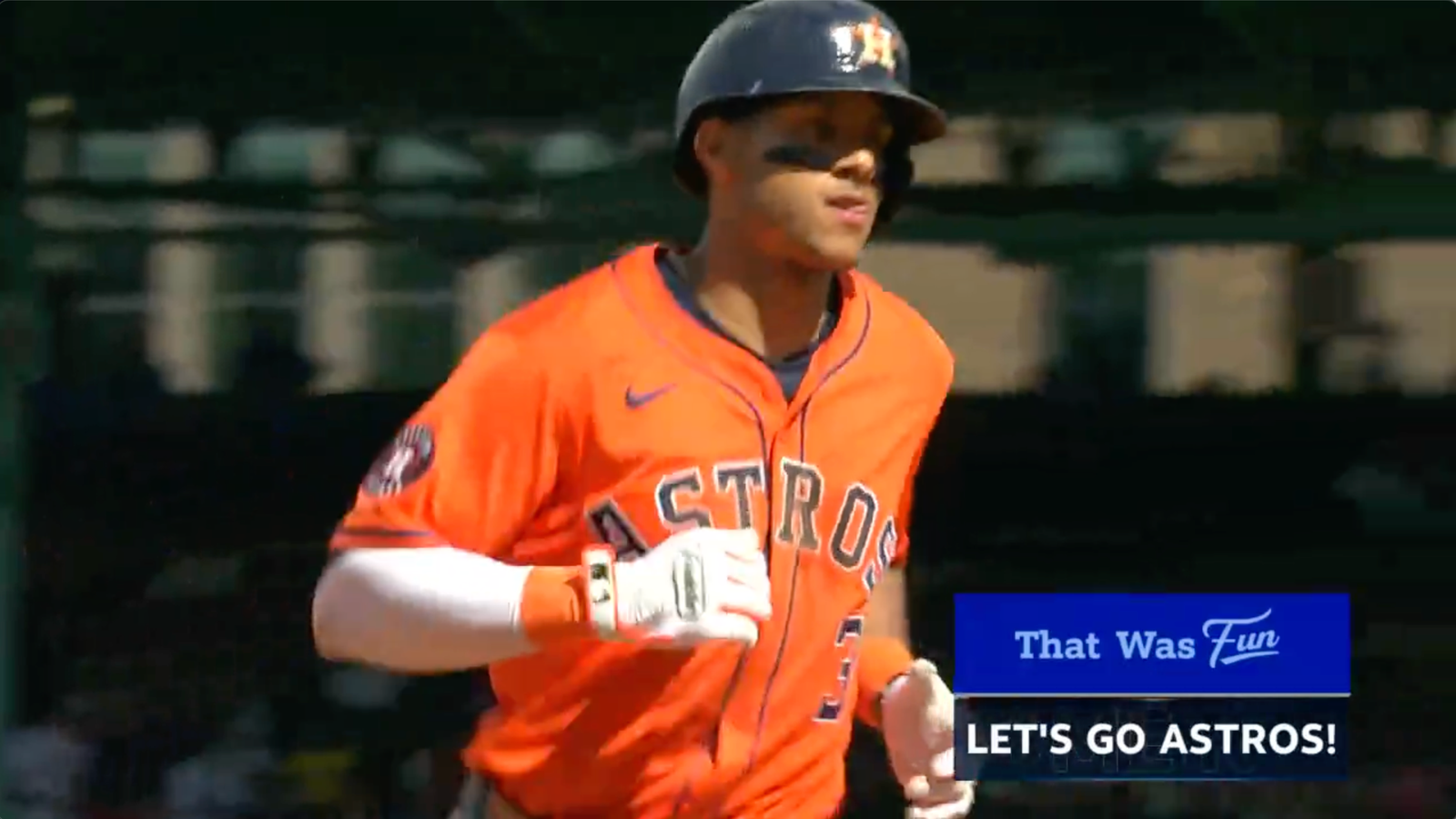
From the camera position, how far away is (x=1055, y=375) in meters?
2.35

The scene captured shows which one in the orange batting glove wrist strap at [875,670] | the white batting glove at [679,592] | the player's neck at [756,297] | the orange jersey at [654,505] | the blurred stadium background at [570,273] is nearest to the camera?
the white batting glove at [679,592]

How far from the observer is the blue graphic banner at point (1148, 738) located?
2.36m

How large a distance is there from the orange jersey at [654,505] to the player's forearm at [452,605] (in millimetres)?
34

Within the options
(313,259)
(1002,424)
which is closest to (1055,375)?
(1002,424)

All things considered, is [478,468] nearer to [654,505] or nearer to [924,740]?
[654,505]

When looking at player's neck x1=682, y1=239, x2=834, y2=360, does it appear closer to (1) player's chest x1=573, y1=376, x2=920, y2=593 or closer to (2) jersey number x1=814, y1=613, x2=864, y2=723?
(1) player's chest x1=573, y1=376, x2=920, y2=593

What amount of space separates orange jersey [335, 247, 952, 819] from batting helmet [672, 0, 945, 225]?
22cm

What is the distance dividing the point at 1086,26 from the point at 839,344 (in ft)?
2.31

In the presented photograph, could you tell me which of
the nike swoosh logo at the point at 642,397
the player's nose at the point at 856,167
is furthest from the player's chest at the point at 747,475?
the player's nose at the point at 856,167

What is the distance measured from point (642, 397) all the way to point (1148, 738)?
0.98 meters

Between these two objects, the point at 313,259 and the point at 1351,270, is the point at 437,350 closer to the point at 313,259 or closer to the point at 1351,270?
the point at 313,259

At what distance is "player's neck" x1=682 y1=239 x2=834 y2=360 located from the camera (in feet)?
6.34

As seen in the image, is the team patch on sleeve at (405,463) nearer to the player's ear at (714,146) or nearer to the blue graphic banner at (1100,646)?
the player's ear at (714,146)

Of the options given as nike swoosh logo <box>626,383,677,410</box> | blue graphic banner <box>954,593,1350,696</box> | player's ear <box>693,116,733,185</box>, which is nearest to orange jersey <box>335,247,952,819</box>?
nike swoosh logo <box>626,383,677,410</box>
